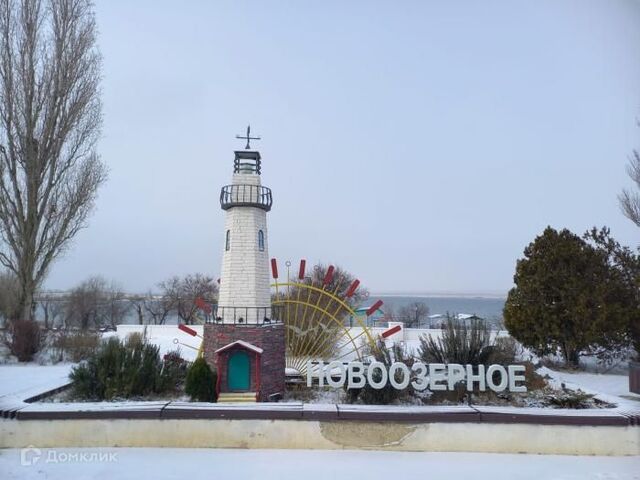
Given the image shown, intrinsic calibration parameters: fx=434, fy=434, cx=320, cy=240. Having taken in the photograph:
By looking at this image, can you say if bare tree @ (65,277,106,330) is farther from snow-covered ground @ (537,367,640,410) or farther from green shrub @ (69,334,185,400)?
snow-covered ground @ (537,367,640,410)

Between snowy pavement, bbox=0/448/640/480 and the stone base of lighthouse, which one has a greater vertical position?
the stone base of lighthouse

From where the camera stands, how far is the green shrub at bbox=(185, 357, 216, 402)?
9.09 meters

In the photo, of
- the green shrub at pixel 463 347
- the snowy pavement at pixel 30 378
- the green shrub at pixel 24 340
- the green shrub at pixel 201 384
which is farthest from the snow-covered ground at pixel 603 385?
the green shrub at pixel 24 340

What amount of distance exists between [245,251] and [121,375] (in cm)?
384

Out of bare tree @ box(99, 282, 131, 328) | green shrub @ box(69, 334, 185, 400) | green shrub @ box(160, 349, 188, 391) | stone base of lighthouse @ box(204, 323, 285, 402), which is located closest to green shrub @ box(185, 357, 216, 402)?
stone base of lighthouse @ box(204, 323, 285, 402)

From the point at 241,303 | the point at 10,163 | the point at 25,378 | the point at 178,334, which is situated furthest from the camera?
the point at 178,334

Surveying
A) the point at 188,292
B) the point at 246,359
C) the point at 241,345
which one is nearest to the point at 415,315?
the point at 188,292

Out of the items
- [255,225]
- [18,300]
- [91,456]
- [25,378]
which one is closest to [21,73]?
[18,300]

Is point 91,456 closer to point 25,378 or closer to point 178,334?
point 25,378

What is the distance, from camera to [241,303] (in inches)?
414

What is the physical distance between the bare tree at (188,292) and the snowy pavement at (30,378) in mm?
23124

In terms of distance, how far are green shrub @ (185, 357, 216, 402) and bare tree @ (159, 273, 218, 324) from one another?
30175mm

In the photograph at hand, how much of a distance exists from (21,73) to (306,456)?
1827 cm

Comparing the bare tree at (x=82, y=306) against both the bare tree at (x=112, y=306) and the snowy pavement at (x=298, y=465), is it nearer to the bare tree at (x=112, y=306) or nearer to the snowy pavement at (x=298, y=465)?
the bare tree at (x=112, y=306)
